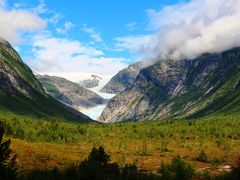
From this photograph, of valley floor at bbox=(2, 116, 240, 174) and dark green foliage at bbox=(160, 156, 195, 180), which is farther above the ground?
valley floor at bbox=(2, 116, 240, 174)

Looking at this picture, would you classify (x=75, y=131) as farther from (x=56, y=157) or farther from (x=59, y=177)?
(x=59, y=177)

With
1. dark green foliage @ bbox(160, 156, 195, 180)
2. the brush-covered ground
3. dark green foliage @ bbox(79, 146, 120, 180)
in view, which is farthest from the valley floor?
dark green foliage @ bbox(79, 146, 120, 180)

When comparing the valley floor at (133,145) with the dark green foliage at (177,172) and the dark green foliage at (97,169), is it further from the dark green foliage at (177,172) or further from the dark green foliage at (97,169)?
the dark green foliage at (97,169)

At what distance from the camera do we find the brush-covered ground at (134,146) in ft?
173

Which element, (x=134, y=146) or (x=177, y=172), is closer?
(x=177, y=172)

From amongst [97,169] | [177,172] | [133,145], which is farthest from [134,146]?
[97,169]

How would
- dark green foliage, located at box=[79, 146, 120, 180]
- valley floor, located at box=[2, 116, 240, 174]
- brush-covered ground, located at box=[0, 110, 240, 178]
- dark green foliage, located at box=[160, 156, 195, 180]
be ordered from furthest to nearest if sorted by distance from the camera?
1. valley floor, located at box=[2, 116, 240, 174]
2. brush-covered ground, located at box=[0, 110, 240, 178]
3. dark green foliage, located at box=[160, 156, 195, 180]
4. dark green foliage, located at box=[79, 146, 120, 180]

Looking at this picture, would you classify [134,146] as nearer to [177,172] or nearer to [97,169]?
[177,172]

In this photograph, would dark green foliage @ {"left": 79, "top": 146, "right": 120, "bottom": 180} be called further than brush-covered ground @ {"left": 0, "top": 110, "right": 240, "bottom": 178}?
No

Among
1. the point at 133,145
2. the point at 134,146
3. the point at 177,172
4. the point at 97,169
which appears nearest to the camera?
the point at 97,169

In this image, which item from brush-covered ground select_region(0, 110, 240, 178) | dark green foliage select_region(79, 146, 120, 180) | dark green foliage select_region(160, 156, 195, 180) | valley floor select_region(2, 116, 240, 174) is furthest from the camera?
valley floor select_region(2, 116, 240, 174)

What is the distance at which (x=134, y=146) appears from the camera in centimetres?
7681

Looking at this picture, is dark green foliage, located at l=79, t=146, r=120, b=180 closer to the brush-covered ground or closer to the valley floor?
the brush-covered ground

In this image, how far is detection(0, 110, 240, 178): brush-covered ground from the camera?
52719 mm
